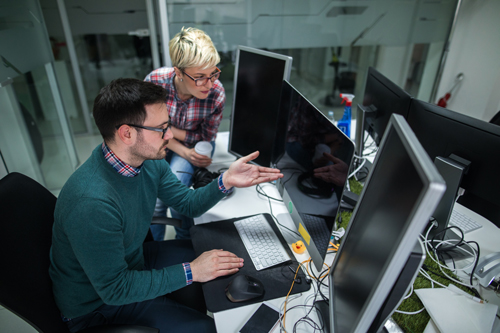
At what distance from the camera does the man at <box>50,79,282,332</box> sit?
91 centimetres

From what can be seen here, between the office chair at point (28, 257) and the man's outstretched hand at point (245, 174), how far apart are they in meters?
0.59

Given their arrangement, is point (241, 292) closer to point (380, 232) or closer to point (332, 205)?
point (332, 205)

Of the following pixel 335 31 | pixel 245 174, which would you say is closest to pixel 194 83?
pixel 245 174

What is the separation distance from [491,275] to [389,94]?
2.64 feet

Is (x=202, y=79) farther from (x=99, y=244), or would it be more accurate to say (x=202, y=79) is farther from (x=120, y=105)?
(x=99, y=244)

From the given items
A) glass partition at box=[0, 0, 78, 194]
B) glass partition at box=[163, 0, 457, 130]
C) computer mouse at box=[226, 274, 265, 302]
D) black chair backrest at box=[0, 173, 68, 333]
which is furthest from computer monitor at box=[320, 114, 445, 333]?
glass partition at box=[0, 0, 78, 194]

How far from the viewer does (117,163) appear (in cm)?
100

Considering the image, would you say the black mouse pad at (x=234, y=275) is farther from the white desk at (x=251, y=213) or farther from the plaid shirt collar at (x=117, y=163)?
the plaid shirt collar at (x=117, y=163)

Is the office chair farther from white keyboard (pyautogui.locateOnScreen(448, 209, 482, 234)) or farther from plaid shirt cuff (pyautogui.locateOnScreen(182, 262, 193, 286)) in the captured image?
white keyboard (pyautogui.locateOnScreen(448, 209, 482, 234))

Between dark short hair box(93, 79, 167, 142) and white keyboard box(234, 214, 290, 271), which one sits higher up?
dark short hair box(93, 79, 167, 142)

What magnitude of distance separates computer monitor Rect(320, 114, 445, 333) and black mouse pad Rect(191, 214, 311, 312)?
0.66 feet

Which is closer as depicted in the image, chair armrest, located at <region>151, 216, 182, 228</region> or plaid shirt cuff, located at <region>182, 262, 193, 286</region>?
plaid shirt cuff, located at <region>182, 262, 193, 286</region>

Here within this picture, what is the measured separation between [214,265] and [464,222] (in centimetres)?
107

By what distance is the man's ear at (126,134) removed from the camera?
0.97 m
